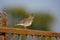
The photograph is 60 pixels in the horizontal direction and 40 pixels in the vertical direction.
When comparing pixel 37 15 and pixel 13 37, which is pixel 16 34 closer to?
pixel 13 37

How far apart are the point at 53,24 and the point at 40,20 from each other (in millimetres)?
336

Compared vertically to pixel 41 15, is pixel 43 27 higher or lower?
lower

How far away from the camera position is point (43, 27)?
3.44 metres

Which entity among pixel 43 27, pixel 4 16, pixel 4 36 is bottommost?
pixel 43 27

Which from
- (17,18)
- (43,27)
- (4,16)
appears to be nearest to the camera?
(4,16)

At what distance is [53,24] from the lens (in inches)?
136

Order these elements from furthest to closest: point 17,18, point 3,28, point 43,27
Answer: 1. point 43,27
2. point 17,18
3. point 3,28

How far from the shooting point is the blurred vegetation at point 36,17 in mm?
3200

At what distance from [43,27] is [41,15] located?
11.8 inches

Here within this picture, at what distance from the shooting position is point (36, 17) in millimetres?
3273

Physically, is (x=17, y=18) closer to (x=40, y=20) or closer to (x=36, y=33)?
(x=40, y=20)

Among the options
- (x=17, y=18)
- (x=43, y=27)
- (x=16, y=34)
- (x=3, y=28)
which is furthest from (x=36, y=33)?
(x=43, y=27)

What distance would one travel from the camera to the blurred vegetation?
3200 mm

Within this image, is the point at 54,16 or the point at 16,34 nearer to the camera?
the point at 16,34
